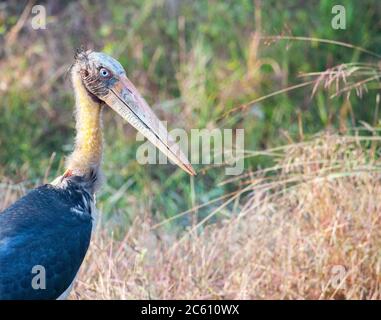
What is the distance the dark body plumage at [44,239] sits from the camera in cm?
502

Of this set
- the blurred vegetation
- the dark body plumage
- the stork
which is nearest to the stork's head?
the stork

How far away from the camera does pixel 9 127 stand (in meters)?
8.79

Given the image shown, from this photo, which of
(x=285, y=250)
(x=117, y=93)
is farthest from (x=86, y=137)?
(x=285, y=250)

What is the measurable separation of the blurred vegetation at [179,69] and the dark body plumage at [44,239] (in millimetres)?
2803

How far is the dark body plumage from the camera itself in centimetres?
502

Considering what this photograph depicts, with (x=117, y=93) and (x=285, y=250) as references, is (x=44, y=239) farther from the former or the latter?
(x=285, y=250)

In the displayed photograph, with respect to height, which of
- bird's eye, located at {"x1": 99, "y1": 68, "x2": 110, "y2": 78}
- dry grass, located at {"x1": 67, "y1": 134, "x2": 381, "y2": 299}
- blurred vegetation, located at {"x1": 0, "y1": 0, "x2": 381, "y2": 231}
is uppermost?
blurred vegetation, located at {"x1": 0, "y1": 0, "x2": 381, "y2": 231}

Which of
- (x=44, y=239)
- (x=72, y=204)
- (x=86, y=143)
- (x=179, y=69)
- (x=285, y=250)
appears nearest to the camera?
(x=44, y=239)

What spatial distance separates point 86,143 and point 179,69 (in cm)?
382

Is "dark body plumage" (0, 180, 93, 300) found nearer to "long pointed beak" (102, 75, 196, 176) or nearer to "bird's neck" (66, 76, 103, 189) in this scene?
"bird's neck" (66, 76, 103, 189)

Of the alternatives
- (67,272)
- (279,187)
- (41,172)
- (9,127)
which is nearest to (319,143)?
(279,187)

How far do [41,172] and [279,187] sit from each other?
2207mm

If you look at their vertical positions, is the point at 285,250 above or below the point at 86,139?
below

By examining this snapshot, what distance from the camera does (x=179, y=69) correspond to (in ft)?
30.9
